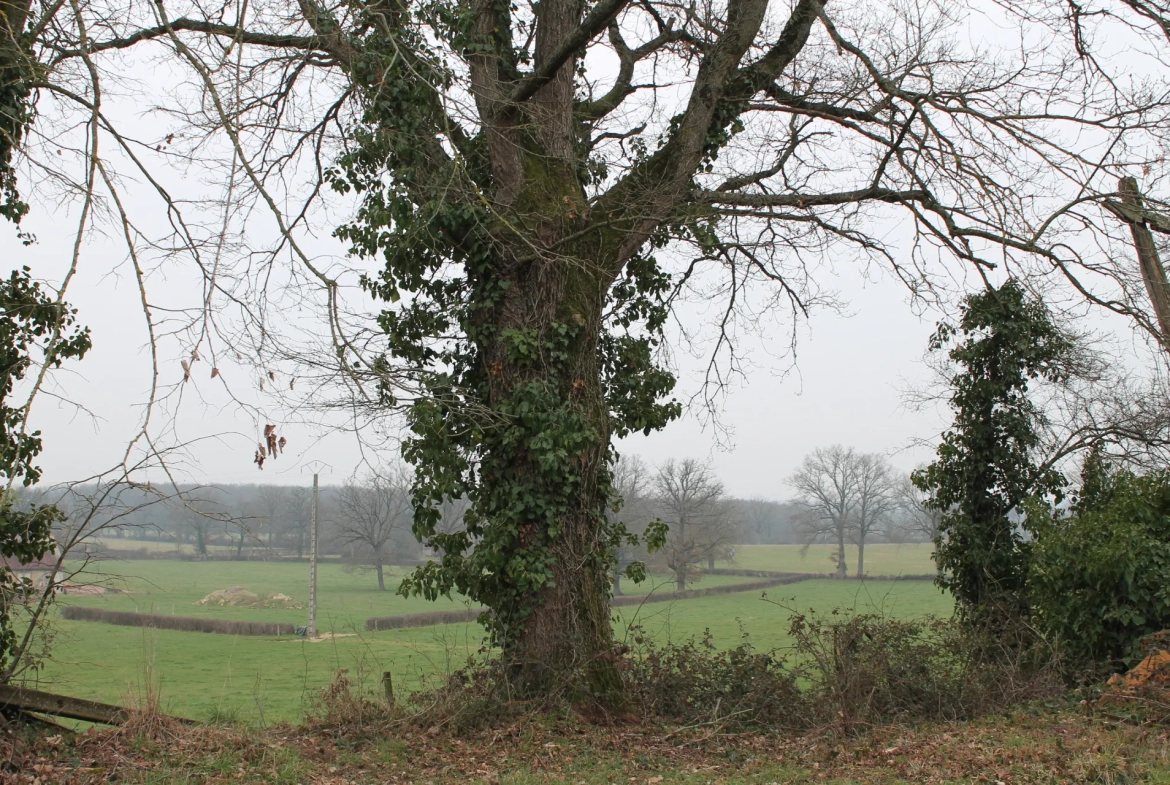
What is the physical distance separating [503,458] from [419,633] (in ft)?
47.8

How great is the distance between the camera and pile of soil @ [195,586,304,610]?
38.7m

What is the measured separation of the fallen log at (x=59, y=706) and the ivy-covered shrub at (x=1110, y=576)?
33.2 ft

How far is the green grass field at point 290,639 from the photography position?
8.27m

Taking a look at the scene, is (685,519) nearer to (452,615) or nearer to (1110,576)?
(452,615)

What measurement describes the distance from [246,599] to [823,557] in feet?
123

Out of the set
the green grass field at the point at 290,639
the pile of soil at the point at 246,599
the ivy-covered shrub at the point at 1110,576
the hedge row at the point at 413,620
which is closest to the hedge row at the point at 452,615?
the hedge row at the point at 413,620

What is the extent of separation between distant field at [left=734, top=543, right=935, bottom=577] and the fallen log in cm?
4785

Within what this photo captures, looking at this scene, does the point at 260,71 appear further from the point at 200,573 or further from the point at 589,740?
the point at 200,573

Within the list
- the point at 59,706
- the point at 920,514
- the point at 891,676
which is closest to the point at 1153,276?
the point at 891,676

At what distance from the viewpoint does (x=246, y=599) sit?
39.9 meters

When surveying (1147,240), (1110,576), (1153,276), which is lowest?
(1110,576)

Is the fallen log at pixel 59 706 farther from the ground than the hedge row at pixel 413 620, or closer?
farther from the ground

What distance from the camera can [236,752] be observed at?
21.3ft

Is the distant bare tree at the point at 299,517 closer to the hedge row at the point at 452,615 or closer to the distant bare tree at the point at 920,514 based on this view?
the hedge row at the point at 452,615
